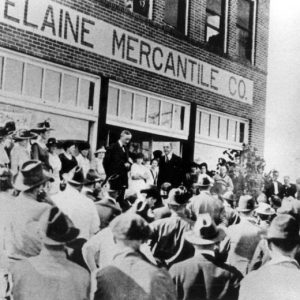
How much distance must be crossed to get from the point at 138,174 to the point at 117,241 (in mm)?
3138

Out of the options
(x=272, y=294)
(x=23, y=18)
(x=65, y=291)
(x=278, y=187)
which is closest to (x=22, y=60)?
(x=23, y=18)

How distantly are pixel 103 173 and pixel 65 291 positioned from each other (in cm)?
291

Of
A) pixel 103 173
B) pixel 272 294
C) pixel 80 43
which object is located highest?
A: pixel 80 43

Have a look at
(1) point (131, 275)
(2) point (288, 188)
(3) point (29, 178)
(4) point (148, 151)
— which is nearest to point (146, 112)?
(4) point (148, 151)

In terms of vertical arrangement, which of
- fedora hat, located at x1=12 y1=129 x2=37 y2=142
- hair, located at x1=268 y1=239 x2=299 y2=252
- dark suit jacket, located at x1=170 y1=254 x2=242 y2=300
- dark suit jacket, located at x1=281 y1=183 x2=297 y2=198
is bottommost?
dark suit jacket, located at x1=170 y1=254 x2=242 y2=300

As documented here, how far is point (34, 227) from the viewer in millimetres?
3010

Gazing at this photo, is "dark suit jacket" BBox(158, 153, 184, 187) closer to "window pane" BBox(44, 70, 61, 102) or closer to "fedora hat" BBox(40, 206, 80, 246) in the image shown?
"window pane" BBox(44, 70, 61, 102)

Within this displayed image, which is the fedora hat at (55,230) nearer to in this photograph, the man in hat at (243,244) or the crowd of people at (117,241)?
the crowd of people at (117,241)

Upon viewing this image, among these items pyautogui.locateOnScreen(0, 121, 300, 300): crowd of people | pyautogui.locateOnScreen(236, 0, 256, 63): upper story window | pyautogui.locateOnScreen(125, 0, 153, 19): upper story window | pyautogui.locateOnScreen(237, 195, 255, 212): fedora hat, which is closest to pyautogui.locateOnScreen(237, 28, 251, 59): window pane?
pyautogui.locateOnScreen(236, 0, 256, 63): upper story window

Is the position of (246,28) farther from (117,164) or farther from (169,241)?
(169,241)

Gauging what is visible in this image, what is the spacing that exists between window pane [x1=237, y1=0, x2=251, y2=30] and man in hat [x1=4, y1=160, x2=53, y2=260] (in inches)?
259

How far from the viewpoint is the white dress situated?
5617 millimetres

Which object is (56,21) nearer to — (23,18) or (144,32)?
(23,18)

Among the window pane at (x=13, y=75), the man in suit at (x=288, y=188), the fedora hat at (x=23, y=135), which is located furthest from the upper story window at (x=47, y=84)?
the man in suit at (x=288, y=188)
